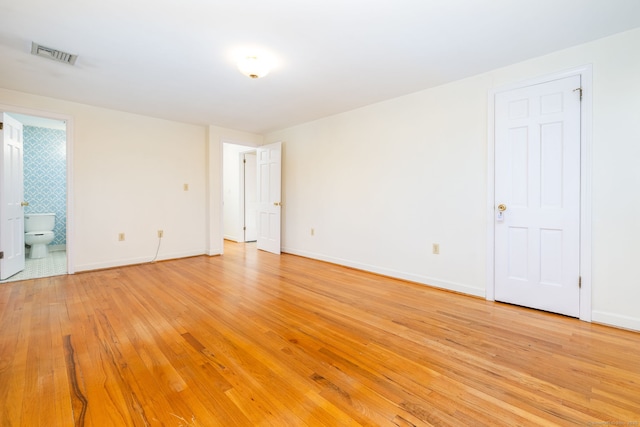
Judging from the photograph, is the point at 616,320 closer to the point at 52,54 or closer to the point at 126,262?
the point at 52,54

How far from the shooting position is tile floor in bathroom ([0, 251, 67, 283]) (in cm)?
363


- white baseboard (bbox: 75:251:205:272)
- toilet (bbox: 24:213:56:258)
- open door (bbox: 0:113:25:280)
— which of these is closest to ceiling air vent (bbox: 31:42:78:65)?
open door (bbox: 0:113:25:280)

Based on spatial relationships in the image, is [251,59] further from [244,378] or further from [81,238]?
[81,238]

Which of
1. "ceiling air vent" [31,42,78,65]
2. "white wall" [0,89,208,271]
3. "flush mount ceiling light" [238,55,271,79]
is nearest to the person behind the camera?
"ceiling air vent" [31,42,78,65]

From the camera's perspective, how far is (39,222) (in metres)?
4.86

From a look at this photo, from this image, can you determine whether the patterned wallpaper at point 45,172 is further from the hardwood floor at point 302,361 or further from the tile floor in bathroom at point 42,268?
the hardwood floor at point 302,361

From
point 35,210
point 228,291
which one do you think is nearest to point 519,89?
point 228,291

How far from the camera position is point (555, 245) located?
253 centimetres

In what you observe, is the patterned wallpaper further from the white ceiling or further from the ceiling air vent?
the ceiling air vent

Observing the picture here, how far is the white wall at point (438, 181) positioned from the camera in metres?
2.24

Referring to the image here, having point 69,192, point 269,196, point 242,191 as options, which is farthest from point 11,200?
point 242,191

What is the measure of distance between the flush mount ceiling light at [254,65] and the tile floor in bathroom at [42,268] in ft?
12.1

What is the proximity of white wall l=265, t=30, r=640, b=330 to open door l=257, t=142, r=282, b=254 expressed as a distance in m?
0.19

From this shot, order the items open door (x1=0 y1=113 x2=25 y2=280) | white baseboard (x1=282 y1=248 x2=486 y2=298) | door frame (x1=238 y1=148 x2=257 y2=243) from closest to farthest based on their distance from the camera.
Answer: white baseboard (x1=282 y1=248 x2=486 y2=298) < open door (x1=0 y1=113 x2=25 y2=280) < door frame (x1=238 y1=148 x2=257 y2=243)
